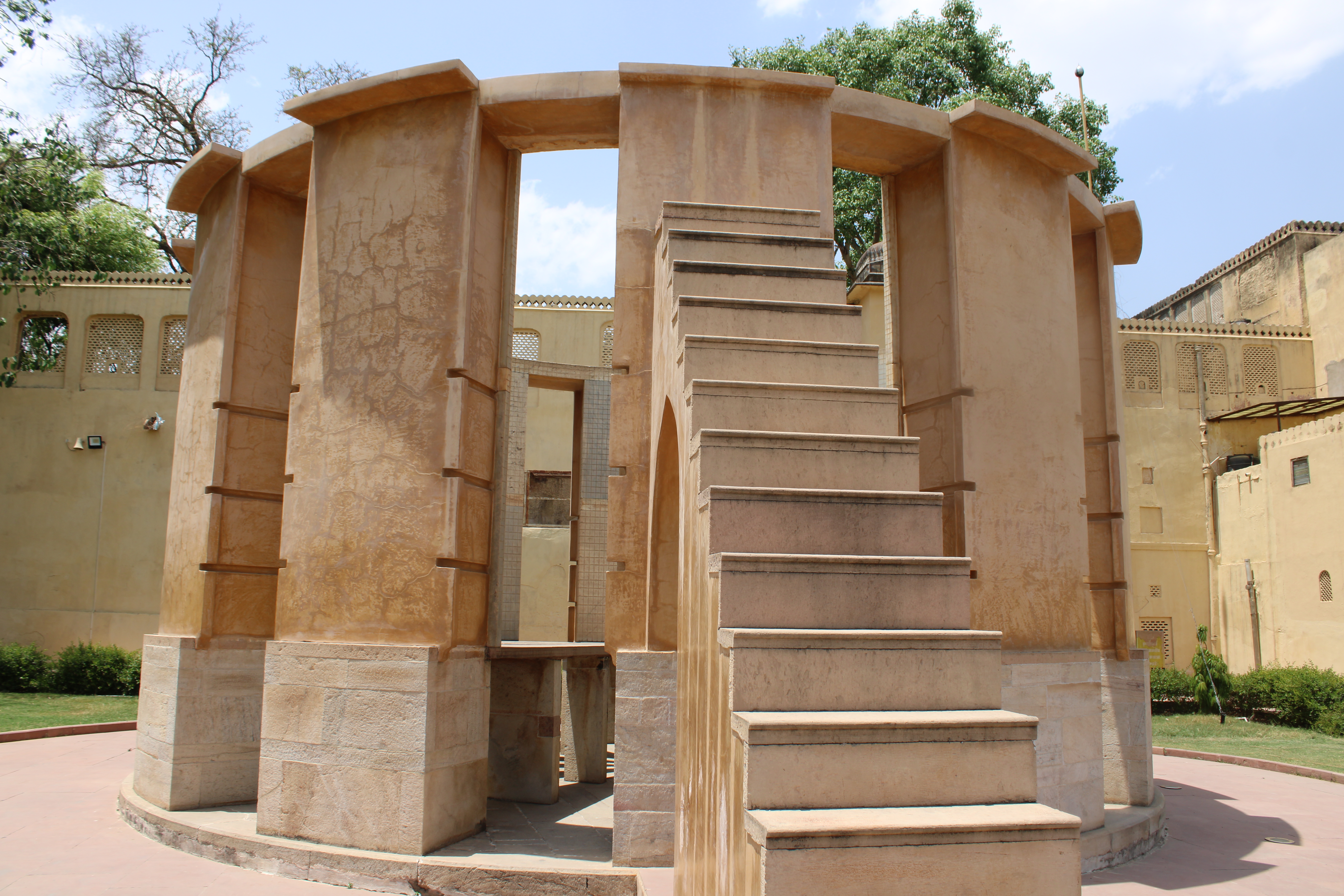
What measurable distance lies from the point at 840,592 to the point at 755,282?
2206 millimetres

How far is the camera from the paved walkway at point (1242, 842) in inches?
272

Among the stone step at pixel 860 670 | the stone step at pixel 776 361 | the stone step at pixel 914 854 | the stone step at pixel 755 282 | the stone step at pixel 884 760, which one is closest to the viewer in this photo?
the stone step at pixel 914 854

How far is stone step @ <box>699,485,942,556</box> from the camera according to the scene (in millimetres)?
3746

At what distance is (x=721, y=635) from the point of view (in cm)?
349

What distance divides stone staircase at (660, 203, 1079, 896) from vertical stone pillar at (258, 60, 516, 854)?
9.55 feet

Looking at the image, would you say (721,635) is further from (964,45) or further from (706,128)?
(964,45)

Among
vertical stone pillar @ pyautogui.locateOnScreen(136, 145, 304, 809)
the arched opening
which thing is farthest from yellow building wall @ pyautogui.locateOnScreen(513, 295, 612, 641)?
the arched opening

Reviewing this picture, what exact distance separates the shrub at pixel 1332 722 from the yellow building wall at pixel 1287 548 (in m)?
1.33

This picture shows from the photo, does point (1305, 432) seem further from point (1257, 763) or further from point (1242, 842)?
point (1242, 842)

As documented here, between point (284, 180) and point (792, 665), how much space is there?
7412mm

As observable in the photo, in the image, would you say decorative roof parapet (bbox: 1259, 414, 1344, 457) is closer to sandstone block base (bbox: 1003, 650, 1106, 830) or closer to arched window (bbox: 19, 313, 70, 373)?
sandstone block base (bbox: 1003, 650, 1106, 830)

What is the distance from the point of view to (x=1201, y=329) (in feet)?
76.4

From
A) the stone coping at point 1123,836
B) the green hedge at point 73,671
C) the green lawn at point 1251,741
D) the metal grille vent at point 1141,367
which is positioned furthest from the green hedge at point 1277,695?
the green hedge at point 73,671

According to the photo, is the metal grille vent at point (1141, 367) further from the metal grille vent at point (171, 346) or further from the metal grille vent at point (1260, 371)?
the metal grille vent at point (171, 346)
